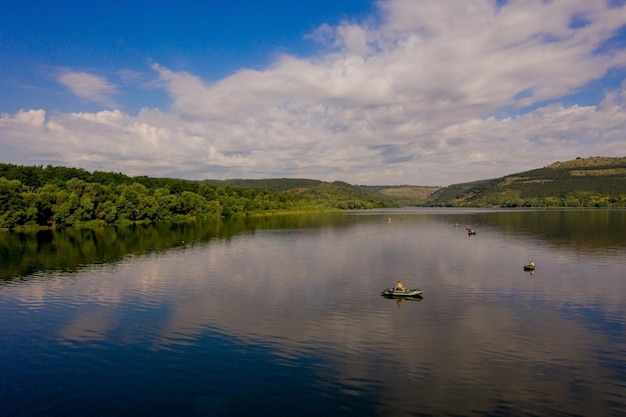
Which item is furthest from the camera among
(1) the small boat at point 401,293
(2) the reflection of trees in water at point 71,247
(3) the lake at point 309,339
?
(2) the reflection of trees in water at point 71,247

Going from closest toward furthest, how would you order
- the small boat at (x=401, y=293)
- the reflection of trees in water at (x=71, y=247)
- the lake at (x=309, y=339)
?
the lake at (x=309, y=339) → the small boat at (x=401, y=293) → the reflection of trees in water at (x=71, y=247)

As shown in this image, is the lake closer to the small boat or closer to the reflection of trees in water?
the reflection of trees in water

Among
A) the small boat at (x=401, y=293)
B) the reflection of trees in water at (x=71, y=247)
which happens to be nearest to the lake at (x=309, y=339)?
the reflection of trees in water at (x=71, y=247)

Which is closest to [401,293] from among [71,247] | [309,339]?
[309,339]

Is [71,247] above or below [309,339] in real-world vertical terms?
above

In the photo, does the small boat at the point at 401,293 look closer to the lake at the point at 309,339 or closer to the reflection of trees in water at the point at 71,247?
the lake at the point at 309,339

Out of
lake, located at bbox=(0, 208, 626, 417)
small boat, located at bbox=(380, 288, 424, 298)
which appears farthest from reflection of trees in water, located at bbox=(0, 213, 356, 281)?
small boat, located at bbox=(380, 288, 424, 298)

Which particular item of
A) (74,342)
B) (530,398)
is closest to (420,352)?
(530,398)

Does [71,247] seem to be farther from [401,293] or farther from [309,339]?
[309,339]
